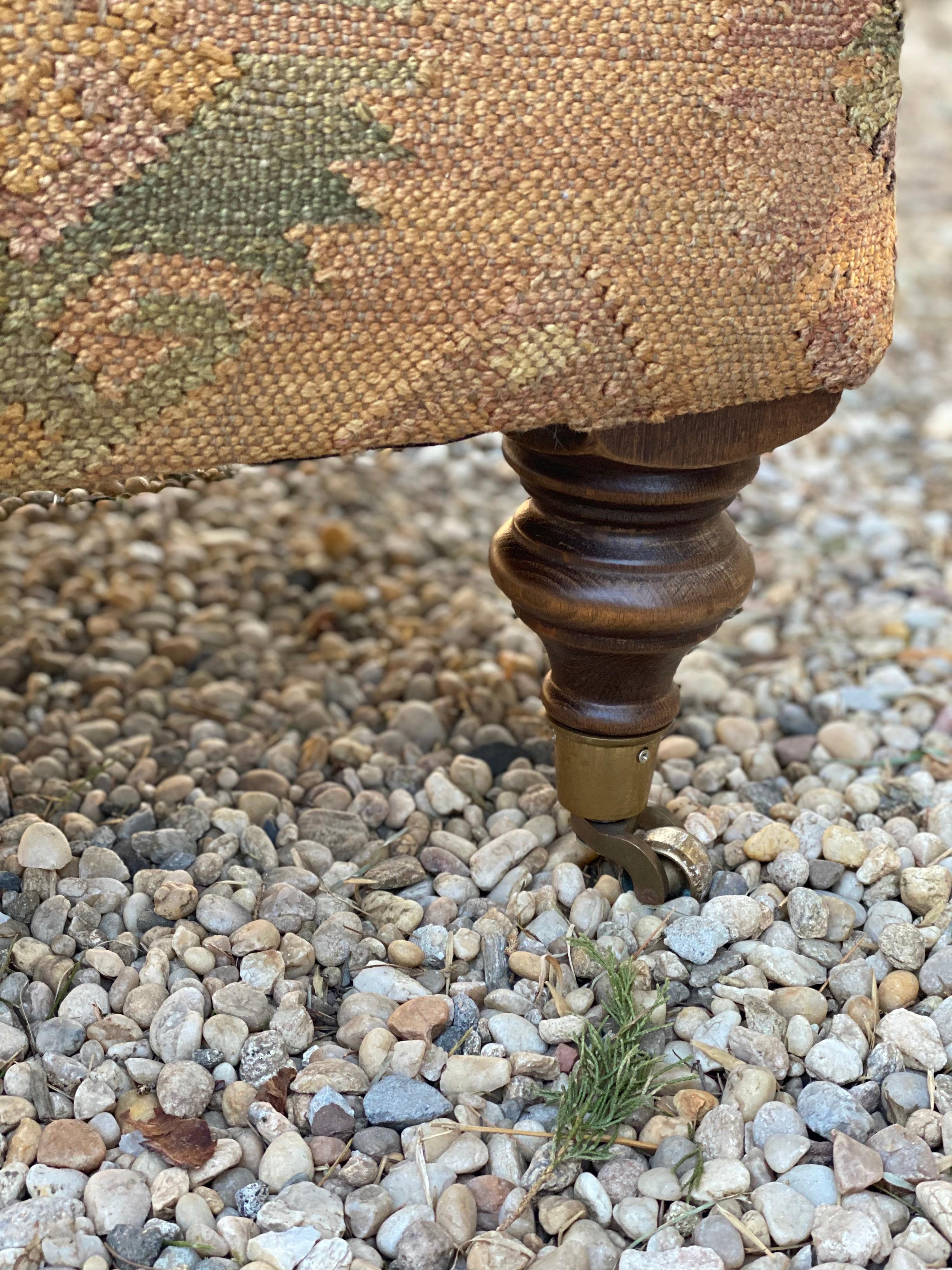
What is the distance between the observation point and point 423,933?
1057 mm

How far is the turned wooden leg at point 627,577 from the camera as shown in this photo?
0.93m

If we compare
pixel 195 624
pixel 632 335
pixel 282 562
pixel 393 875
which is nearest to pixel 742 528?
pixel 282 562

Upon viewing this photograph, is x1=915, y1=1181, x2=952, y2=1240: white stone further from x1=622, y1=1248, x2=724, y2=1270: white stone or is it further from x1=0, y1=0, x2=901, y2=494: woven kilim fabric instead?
x1=0, y1=0, x2=901, y2=494: woven kilim fabric

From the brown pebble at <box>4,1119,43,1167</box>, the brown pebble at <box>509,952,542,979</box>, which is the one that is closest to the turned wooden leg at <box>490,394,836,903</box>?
the brown pebble at <box>509,952,542,979</box>

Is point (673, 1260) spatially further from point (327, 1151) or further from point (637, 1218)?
point (327, 1151)

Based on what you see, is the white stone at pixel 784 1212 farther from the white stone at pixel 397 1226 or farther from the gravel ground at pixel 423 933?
the white stone at pixel 397 1226

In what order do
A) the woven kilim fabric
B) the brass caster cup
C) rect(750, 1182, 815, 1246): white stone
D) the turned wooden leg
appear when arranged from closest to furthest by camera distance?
the woven kilim fabric → rect(750, 1182, 815, 1246): white stone → the turned wooden leg → the brass caster cup

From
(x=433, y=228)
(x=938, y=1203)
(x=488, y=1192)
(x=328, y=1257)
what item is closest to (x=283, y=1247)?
(x=328, y=1257)

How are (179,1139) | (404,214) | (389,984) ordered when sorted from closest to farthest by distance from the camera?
(404,214) → (179,1139) → (389,984)

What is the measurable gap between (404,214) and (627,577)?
314mm

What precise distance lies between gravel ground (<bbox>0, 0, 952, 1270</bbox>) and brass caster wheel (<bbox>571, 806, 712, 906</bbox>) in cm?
3

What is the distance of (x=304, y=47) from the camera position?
2.43 feet

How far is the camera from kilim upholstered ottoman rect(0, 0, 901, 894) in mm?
728

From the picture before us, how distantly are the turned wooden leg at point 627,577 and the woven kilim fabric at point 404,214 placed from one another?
62 mm
